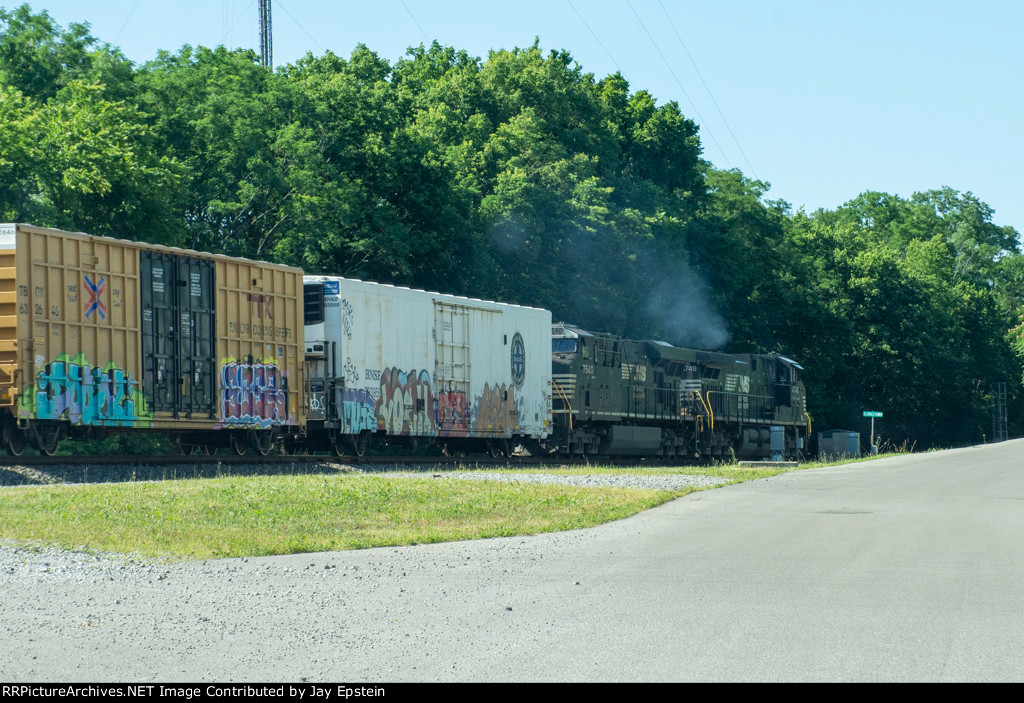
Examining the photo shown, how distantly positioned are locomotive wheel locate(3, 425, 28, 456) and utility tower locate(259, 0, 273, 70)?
34905mm

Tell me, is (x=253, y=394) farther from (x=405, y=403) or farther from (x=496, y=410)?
(x=496, y=410)

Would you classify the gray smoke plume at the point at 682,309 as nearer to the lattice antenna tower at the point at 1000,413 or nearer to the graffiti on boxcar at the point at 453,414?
the graffiti on boxcar at the point at 453,414

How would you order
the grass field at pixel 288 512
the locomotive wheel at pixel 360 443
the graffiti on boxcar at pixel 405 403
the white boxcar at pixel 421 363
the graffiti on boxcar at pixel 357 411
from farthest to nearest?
the graffiti on boxcar at pixel 405 403 → the locomotive wheel at pixel 360 443 → the white boxcar at pixel 421 363 → the graffiti on boxcar at pixel 357 411 → the grass field at pixel 288 512

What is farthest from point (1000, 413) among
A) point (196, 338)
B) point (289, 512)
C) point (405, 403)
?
point (289, 512)

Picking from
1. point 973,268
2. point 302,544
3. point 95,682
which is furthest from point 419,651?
point 973,268

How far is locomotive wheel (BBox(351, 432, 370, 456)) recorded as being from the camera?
2567 cm

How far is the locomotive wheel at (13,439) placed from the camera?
20.2 metres

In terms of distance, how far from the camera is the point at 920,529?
46.9ft

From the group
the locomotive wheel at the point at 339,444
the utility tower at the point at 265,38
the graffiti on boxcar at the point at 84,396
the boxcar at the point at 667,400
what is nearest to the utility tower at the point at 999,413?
the boxcar at the point at 667,400

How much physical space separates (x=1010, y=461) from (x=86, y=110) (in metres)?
27.7

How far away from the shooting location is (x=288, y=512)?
586 inches

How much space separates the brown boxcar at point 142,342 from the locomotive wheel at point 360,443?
1.38 meters

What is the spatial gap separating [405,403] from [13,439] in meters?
8.73

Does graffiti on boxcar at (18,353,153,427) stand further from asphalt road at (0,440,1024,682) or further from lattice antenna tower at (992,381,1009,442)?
lattice antenna tower at (992,381,1009,442)
